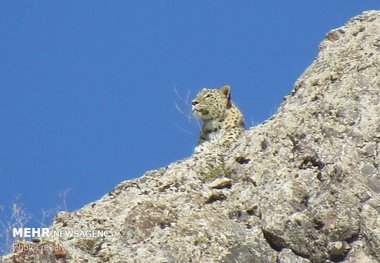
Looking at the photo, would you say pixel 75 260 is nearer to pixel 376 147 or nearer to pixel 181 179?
pixel 181 179

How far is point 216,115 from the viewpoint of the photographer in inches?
658

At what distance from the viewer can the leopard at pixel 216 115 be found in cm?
1611

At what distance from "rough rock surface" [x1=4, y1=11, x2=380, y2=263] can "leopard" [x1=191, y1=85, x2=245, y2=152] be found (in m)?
3.82

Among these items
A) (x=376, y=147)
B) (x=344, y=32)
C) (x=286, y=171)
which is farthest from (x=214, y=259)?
(x=344, y=32)

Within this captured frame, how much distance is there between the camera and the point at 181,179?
11461 mm

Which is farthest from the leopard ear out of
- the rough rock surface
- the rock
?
the rock

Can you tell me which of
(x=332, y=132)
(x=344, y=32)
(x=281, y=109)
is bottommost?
(x=332, y=132)

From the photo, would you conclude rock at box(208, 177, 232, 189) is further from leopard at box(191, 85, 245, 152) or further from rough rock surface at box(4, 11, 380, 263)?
leopard at box(191, 85, 245, 152)

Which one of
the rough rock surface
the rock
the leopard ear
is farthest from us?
the leopard ear

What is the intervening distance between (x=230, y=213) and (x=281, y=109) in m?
2.00

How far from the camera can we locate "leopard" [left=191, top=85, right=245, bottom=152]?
16.1 metres

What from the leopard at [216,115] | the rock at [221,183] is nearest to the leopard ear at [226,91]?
the leopard at [216,115]

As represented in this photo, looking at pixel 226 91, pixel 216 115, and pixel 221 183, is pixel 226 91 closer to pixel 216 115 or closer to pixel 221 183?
pixel 216 115

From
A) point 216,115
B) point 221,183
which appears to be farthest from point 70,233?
point 216,115
